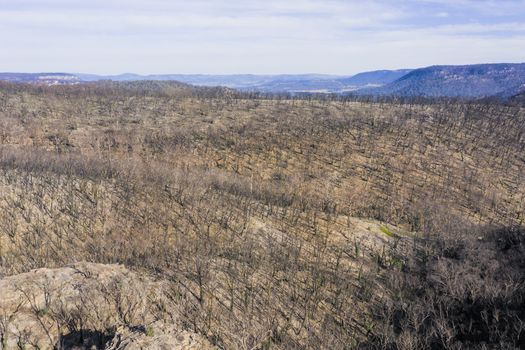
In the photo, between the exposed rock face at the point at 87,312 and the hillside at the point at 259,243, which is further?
the hillside at the point at 259,243

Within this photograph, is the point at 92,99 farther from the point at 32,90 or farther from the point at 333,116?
the point at 333,116

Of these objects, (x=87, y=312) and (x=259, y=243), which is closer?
(x=87, y=312)

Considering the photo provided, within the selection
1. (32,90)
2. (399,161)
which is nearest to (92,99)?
(32,90)

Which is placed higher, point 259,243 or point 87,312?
point 87,312

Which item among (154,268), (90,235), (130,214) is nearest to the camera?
(154,268)

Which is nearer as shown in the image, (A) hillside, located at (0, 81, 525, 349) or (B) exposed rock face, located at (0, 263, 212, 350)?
(B) exposed rock face, located at (0, 263, 212, 350)
